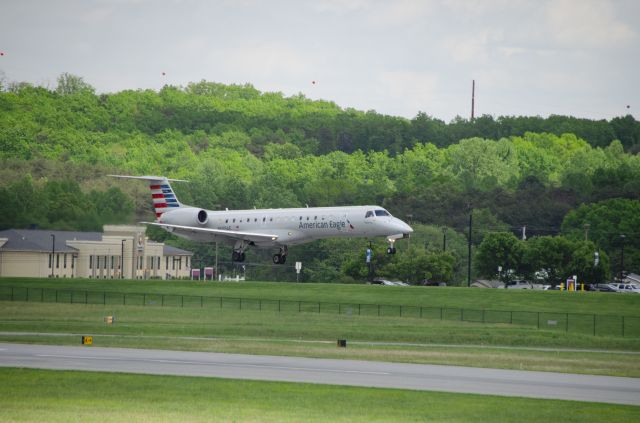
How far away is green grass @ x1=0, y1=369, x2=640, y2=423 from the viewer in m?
27.3

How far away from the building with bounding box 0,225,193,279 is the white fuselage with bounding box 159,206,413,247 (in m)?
20.8

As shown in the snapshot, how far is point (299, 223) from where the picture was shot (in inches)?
2874

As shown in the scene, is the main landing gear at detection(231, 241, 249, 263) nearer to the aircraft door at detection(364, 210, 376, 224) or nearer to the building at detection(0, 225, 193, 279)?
the aircraft door at detection(364, 210, 376, 224)

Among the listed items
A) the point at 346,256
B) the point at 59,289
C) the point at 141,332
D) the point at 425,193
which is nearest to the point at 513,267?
the point at 346,256

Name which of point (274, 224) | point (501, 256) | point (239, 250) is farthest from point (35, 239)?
point (501, 256)

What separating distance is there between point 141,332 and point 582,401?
26.8m

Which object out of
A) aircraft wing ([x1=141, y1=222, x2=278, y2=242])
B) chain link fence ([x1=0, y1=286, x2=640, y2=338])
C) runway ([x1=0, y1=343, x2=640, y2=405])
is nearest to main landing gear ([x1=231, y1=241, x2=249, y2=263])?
aircraft wing ([x1=141, y1=222, x2=278, y2=242])

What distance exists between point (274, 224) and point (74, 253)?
36.4 m

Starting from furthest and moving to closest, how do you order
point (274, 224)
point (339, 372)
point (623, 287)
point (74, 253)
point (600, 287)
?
point (623, 287) < point (600, 287) < point (74, 253) < point (274, 224) < point (339, 372)

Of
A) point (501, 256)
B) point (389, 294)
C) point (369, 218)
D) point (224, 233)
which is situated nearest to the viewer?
point (369, 218)

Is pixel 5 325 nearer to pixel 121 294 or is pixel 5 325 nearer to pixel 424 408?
pixel 121 294

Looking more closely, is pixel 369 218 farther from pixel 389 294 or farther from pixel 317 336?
pixel 317 336

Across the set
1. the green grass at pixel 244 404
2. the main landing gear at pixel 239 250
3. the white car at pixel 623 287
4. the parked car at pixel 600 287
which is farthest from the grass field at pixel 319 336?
the white car at pixel 623 287

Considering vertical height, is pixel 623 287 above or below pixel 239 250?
below
